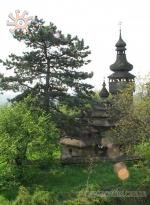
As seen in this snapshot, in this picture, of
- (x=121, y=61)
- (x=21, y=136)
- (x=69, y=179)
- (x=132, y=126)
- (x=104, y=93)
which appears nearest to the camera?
(x=21, y=136)

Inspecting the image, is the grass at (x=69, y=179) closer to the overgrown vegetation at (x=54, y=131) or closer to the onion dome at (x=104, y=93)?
the overgrown vegetation at (x=54, y=131)

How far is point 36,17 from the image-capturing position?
35.9 meters

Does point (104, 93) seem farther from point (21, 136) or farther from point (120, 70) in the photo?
point (21, 136)

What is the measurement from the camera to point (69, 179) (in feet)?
105

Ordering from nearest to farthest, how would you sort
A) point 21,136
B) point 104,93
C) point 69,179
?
point 21,136
point 69,179
point 104,93

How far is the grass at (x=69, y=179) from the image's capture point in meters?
29.1

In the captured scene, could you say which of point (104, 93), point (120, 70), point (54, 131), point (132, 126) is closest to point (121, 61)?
point (120, 70)

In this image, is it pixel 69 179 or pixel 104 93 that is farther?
pixel 104 93

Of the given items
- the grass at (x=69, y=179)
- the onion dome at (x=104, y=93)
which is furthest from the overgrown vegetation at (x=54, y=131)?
the onion dome at (x=104, y=93)

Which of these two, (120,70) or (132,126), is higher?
(120,70)

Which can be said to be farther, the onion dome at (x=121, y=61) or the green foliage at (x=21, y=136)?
the onion dome at (x=121, y=61)

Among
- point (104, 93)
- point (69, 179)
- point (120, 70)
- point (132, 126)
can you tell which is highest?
point (120, 70)

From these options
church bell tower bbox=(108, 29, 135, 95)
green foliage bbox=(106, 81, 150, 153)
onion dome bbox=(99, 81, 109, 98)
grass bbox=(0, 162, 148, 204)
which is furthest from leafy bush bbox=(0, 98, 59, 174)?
church bell tower bbox=(108, 29, 135, 95)

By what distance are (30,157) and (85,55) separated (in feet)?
32.7
